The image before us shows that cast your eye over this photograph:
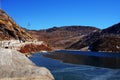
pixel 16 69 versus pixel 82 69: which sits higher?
pixel 16 69

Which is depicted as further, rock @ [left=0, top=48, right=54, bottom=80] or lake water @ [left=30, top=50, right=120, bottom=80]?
lake water @ [left=30, top=50, right=120, bottom=80]

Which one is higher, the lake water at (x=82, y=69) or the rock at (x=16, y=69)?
the rock at (x=16, y=69)

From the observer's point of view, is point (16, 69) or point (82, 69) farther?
point (82, 69)

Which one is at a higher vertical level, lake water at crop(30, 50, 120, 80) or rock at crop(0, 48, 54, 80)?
rock at crop(0, 48, 54, 80)

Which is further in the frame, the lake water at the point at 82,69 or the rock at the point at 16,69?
the lake water at the point at 82,69

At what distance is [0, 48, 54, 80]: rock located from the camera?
39781mm

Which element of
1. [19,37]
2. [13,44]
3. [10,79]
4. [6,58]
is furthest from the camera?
[19,37]

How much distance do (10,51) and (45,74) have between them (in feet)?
20.2

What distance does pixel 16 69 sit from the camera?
41062 millimetres

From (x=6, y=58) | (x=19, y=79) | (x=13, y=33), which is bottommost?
(x=19, y=79)

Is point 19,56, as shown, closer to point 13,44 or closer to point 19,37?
point 13,44

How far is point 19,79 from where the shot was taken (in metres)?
39.5

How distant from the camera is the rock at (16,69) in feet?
131

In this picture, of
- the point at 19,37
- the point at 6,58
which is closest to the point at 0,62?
the point at 6,58
